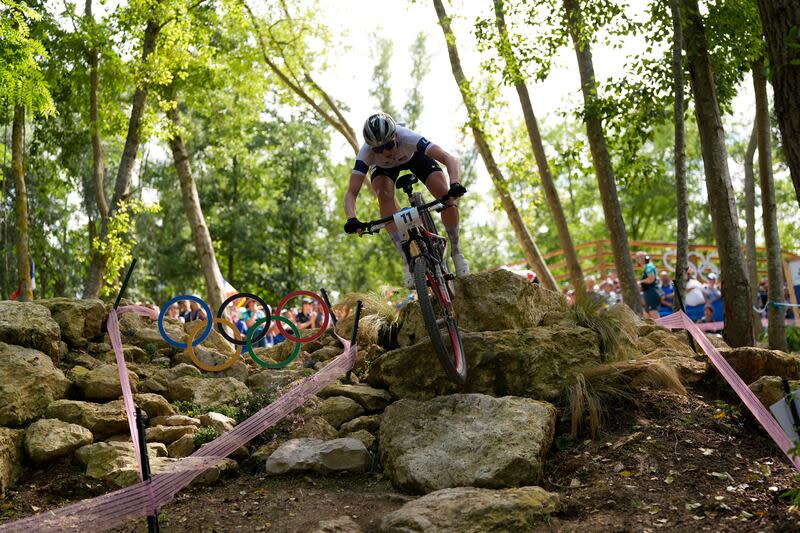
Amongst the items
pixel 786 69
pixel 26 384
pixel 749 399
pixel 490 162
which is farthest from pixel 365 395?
pixel 490 162

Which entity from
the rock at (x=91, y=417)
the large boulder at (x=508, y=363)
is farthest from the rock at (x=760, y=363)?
the rock at (x=91, y=417)

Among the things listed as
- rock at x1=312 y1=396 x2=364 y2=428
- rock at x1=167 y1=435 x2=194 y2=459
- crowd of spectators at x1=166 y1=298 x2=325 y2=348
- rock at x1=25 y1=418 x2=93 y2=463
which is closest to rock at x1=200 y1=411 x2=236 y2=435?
rock at x1=167 y1=435 x2=194 y2=459

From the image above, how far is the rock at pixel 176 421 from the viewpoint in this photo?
23.7 feet

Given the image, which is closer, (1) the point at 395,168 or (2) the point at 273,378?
(1) the point at 395,168

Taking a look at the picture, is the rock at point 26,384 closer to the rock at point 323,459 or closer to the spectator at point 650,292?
the rock at point 323,459

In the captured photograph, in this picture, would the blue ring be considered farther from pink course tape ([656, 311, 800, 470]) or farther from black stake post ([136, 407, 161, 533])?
pink course tape ([656, 311, 800, 470])

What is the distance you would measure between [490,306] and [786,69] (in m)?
3.90

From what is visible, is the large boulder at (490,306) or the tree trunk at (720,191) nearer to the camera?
the large boulder at (490,306)

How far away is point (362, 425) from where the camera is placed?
7281 millimetres

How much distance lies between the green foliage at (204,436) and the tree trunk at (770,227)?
28.7 ft

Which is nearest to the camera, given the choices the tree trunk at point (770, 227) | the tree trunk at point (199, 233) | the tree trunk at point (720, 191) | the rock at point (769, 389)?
the rock at point (769, 389)

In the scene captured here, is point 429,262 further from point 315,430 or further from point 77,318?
point 77,318

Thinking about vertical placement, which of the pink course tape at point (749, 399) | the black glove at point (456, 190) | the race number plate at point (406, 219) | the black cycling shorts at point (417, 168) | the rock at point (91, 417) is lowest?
A: the pink course tape at point (749, 399)

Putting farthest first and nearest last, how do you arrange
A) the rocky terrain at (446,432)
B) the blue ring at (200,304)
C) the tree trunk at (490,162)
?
the tree trunk at (490,162) → the blue ring at (200,304) → the rocky terrain at (446,432)
